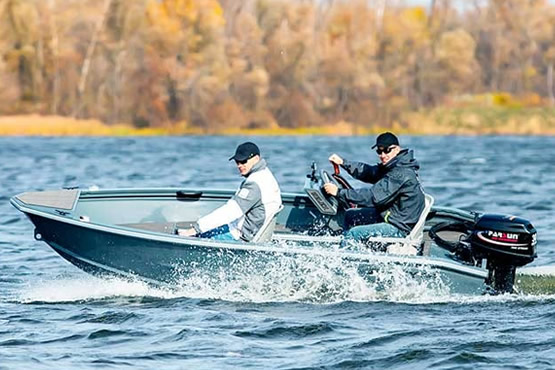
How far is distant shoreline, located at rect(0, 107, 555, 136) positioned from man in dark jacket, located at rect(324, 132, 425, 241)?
47406 mm

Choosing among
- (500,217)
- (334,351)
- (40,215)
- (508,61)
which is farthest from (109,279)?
(508,61)

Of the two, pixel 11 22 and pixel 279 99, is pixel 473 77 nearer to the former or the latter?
pixel 279 99

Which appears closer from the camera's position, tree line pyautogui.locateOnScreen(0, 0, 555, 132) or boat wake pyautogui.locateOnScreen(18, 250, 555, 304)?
boat wake pyautogui.locateOnScreen(18, 250, 555, 304)

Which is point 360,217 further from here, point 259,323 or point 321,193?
point 259,323

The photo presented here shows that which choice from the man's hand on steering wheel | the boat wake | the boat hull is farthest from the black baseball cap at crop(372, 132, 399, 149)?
the boat wake

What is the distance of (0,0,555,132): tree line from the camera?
206 ft

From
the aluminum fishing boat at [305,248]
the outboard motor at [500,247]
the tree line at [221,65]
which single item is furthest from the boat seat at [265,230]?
the tree line at [221,65]

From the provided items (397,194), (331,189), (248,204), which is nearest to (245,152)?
(248,204)

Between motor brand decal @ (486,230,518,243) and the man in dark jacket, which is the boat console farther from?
motor brand decal @ (486,230,518,243)

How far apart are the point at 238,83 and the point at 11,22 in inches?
493

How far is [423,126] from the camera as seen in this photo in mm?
63125

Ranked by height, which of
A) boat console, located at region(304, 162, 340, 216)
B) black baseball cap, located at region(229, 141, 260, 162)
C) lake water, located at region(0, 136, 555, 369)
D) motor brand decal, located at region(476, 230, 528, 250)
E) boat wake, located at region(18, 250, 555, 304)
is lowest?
lake water, located at region(0, 136, 555, 369)

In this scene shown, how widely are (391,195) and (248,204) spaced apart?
52.2 inches

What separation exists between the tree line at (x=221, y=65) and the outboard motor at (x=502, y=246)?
169 ft
